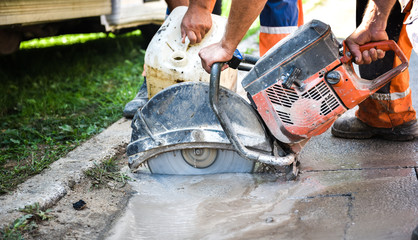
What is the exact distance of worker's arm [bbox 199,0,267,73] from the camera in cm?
211

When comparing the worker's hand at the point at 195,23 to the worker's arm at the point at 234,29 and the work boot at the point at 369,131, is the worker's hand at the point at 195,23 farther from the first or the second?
the work boot at the point at 369,131

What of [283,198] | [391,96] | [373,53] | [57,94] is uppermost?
[373,53]

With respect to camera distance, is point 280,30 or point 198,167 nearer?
point 198,167

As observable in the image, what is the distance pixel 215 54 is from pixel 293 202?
78 cm

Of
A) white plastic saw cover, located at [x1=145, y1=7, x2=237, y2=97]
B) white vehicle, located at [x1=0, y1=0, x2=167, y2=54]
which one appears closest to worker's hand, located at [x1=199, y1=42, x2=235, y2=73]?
white plastic saw cover, located at [x1=145, y1=7, x2=237, y2=97]

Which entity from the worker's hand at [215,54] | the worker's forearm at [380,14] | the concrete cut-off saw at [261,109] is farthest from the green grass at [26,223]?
the worker's forearm at [380,14]

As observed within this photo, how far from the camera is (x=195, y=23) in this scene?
107 inches

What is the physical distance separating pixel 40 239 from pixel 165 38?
1365 millimetres

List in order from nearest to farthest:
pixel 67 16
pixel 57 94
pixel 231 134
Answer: pixel 231 134 → pixel 67 16 → pixel 57 94

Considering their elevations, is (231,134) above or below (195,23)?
below

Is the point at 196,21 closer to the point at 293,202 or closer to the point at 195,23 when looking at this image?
the point at 195,23

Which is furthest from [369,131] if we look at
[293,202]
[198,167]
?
[198,167]

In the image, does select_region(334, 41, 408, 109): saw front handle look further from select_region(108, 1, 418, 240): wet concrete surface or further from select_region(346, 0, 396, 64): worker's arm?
select_region(108, 1, 418, 240): wet concrete surface

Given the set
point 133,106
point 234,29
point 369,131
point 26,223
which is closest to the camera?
point 26,223
